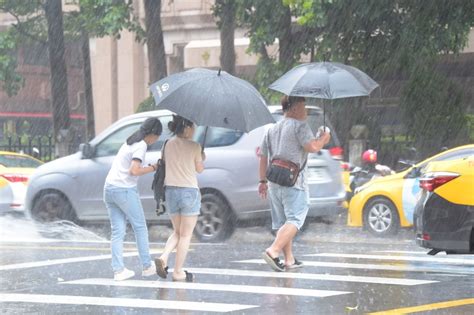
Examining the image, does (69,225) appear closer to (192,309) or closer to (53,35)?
(192,309)

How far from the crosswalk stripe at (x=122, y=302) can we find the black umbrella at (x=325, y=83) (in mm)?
2633

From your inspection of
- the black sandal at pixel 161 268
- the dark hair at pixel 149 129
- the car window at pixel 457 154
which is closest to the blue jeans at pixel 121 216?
the black sandal at pixel 161 268

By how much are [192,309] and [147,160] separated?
6.77 m

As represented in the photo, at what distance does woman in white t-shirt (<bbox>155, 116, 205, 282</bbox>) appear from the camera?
10.1 m

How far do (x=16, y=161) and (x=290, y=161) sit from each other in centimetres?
1028

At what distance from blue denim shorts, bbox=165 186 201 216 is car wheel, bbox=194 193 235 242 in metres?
4.73

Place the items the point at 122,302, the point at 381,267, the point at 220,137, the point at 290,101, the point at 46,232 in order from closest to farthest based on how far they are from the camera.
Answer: the point at 122,302
the point at 290,101
the point at 381,267
the point at 220,137
the point at 46,232

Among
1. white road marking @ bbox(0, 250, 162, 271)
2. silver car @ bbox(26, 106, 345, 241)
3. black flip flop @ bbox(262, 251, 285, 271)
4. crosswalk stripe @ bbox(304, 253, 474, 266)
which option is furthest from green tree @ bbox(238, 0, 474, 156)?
black flip flop @ bbox(262, 251, 285, 271)

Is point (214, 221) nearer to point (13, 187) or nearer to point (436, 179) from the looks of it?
point (13, 187)

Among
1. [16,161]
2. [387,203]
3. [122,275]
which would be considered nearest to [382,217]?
[387,203]

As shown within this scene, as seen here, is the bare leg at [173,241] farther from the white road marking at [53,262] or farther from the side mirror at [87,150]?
the side mirror at [87,150]

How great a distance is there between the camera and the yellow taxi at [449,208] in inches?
389

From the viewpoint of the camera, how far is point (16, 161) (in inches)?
782

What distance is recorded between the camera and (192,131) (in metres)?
10.3
